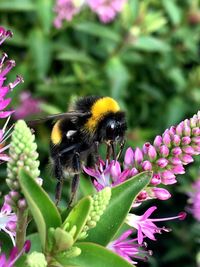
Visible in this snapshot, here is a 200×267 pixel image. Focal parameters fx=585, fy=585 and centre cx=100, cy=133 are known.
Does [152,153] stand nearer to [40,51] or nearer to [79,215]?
[79,215]

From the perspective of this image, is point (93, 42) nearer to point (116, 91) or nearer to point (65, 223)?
point (116, 91)

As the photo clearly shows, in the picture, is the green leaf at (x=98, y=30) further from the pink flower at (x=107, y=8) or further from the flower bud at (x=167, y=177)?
the flower bud at (x=167, y=177)

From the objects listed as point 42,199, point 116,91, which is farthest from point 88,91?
point 42,199

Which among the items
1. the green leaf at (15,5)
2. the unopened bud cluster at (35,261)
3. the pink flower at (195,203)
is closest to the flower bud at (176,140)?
the unopened bud cluster at (35,261)

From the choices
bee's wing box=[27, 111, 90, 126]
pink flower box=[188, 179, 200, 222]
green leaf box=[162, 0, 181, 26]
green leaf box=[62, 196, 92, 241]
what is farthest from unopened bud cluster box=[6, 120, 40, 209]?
green leaf box=[162, 0, 181, 26]

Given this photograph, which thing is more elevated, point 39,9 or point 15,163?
point 39,9

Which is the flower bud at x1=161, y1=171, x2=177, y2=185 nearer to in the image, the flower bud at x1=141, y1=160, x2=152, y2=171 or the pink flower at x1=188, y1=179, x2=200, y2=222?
the flower bud at x1=141, y1=160, x2=152, y2=171
